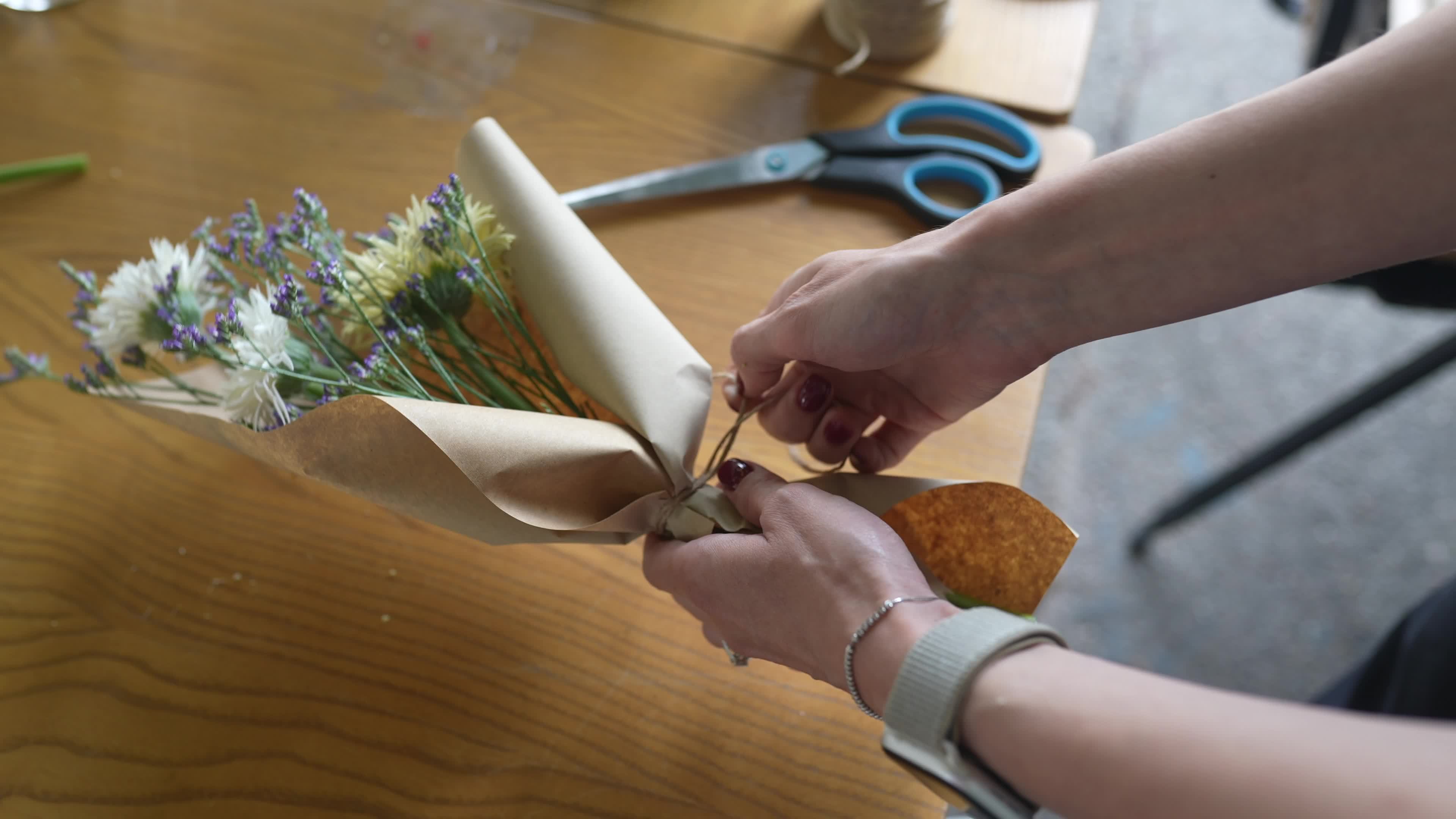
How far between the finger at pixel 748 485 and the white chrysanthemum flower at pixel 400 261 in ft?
0.70

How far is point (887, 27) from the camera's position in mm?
A: 812

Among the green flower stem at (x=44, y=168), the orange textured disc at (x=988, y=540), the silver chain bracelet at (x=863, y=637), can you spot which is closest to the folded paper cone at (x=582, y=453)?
the orange textured disc at (x=988, y=540)

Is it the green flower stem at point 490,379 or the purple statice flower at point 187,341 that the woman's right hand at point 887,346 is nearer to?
the green flower stem at point 490,379

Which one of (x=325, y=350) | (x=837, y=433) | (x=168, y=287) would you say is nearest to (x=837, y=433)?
(x=837, y=433)

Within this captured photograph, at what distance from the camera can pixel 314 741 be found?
55 centimetres

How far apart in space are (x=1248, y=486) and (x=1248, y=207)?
3.27 ft

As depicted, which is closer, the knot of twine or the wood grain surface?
the knot of twine

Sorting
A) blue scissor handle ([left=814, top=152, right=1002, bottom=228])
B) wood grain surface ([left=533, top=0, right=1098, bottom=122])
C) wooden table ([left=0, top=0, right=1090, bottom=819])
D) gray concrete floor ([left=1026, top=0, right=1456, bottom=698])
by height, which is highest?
wood grain surface ([left=533, top=0, right=1098, bottom=122])

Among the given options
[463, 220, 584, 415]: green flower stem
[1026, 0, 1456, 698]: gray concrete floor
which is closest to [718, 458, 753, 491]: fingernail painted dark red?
[463, 220, 584, 415]: green flower stem

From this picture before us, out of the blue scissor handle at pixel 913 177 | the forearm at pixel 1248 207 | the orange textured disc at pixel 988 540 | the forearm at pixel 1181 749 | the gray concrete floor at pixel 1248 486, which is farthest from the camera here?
the gray concrete floor at pixel 1248 486

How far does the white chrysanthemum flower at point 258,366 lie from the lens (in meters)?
0.52

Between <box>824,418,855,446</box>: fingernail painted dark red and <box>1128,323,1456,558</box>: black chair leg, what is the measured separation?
720mm

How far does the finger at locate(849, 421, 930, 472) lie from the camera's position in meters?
0.62

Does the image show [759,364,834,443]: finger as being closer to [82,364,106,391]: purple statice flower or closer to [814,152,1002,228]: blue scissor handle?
[814,152,1002,228]: blue scissor handle
